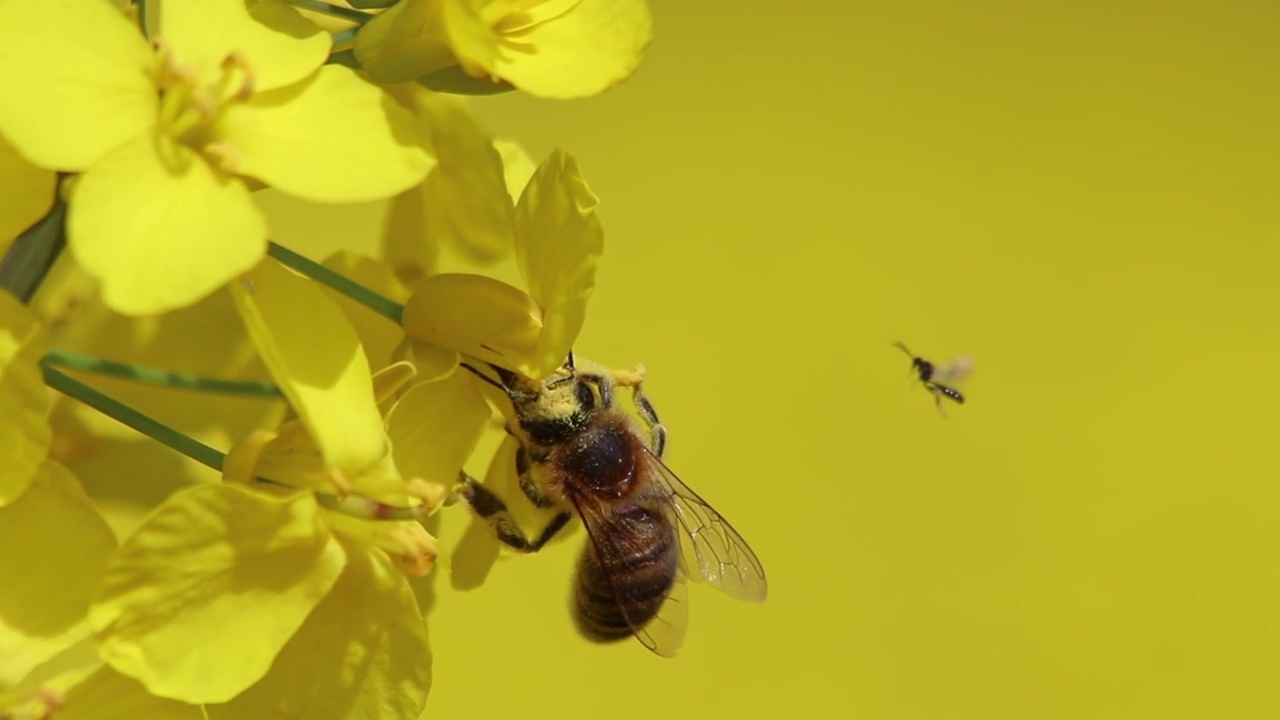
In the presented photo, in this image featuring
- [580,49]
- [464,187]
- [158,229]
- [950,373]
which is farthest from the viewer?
[950,373]

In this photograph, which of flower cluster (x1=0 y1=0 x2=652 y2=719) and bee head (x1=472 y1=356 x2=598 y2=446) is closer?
flower cluster (x1=0 y1=0 x2=652 y2=719)

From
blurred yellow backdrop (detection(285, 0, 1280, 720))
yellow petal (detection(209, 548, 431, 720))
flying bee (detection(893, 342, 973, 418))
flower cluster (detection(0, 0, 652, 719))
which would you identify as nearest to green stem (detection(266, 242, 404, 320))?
flower cluster (detection(0, 0, 652, 719))

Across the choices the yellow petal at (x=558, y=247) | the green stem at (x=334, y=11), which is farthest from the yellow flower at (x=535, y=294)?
the green stem at (x=334, y=11)

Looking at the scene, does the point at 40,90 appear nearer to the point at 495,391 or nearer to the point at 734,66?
the point at 495,391

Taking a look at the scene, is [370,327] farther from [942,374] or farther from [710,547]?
[942,374]

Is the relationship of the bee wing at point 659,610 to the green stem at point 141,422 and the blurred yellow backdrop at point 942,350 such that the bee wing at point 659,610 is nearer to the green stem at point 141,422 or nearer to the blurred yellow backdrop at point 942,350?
the green stem at point 141,422

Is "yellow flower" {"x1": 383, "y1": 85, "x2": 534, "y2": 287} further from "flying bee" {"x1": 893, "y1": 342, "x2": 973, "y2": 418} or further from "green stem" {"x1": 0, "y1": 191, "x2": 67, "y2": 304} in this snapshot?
"flying bee" {"x1": 893, "y1": 342, "x2": 973, "y2": 418}

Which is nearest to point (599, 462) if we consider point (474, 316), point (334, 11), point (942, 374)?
point (474, 316)
